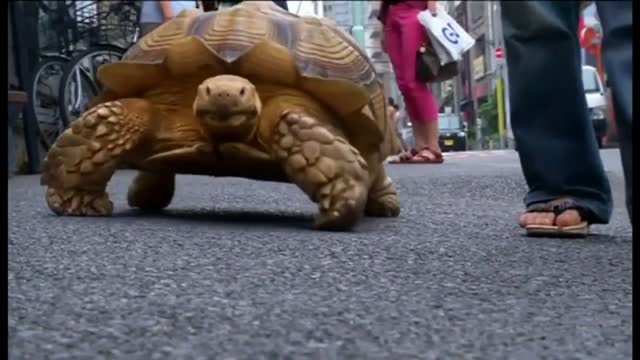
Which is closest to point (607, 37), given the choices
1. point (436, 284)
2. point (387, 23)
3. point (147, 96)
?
point (436, 284)

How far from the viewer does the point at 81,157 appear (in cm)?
217

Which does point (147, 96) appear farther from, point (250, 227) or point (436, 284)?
point (436, 284)

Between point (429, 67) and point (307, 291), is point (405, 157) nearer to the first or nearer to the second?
point (429, 67)

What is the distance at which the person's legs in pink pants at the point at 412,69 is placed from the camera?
4402 mm

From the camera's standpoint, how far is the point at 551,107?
6.53 ft

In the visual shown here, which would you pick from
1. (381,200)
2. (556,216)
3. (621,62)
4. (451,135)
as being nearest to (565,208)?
(556,216)

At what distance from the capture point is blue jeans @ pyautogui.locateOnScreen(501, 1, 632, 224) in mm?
1935

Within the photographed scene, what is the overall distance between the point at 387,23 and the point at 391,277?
10.7ft

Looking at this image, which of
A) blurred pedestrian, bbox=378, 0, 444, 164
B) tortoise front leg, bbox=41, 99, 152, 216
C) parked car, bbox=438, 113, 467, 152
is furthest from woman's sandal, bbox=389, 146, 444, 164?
tortoise front leg, bbox=41, 99, 152, 216

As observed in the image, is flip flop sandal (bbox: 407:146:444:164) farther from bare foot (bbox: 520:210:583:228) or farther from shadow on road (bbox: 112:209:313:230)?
bare foot (bbox: 520:210:583:228)

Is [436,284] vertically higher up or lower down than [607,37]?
lower down

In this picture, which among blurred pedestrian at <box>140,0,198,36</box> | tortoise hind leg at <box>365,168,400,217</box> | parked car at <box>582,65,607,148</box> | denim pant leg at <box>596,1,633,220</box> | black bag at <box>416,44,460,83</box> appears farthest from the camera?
parked car at <box>582,65,607,148</box>

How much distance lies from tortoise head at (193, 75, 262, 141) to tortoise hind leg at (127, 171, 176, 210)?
1.47ft

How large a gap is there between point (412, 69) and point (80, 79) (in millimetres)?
1359
